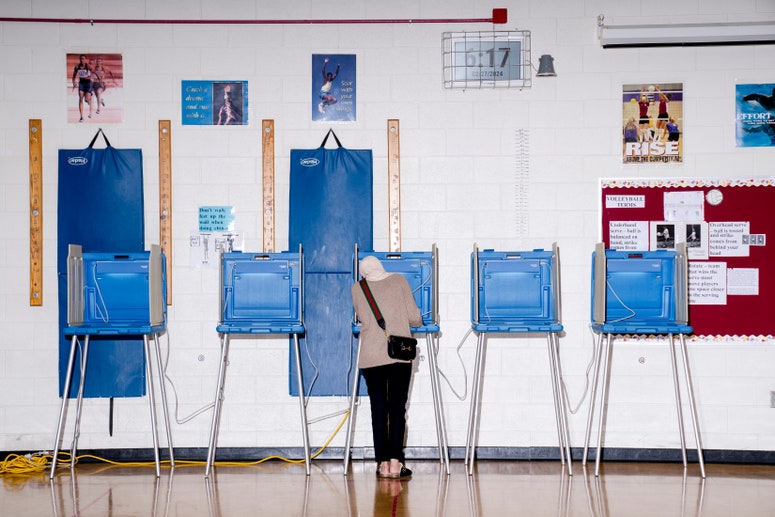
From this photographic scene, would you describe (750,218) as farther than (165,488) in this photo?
Yes

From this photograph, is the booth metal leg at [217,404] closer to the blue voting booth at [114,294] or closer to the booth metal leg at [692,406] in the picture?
the blue voting booth at [114,294]

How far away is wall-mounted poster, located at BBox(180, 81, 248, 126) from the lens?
5.52 m

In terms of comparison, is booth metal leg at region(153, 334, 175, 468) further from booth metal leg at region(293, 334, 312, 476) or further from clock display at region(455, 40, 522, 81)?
clock display at region(455, 40, 522, 81)

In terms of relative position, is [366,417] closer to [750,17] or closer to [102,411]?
[102,411]

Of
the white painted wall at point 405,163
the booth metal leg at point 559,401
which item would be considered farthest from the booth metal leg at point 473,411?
the booth metal leg at point 559,401

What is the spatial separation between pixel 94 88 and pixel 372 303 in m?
2.28

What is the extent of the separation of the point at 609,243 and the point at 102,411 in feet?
10.9

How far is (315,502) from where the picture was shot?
436 centimetres

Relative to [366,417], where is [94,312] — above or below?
above

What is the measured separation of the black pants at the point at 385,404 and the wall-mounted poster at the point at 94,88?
2307mm

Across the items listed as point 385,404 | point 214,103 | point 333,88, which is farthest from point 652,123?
point 214,103

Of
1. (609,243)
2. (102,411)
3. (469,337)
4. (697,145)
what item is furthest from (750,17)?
(102,411)

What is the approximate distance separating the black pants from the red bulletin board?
163 cm

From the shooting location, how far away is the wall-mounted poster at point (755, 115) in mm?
5480
